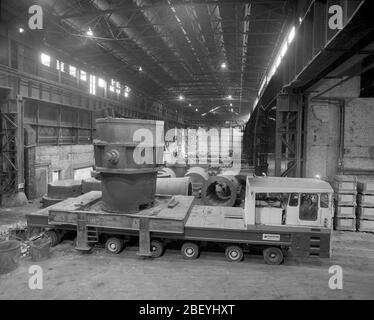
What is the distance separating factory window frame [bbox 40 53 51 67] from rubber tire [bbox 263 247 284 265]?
A: 15.6 metres

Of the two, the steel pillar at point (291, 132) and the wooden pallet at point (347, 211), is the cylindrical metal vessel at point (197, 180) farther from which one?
the wooden pallet at point (347, 211)

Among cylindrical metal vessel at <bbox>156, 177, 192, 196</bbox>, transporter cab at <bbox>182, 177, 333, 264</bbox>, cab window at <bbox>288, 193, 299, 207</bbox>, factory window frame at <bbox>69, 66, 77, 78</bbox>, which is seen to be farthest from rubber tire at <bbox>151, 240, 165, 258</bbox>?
factory window frame at <bbox>69, 66, 77, 78</bbox>

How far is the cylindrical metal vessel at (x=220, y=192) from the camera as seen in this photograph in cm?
1187

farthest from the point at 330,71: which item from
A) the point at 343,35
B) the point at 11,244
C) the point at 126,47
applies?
the point at 126,47

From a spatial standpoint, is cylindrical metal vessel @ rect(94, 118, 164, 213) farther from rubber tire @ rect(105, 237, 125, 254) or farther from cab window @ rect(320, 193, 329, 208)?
cab window @ rect(320, 193, 329, 208)

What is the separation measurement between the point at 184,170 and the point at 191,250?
10.2 m

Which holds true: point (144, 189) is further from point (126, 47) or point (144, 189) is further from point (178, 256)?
point (126, 47)

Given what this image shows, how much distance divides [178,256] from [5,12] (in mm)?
12956

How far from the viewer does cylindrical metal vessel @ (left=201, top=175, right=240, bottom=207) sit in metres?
11.9

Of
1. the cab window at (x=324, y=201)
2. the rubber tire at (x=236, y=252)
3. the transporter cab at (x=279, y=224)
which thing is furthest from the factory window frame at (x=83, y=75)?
the cab window at (x=324, y=201)

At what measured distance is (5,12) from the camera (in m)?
12.4

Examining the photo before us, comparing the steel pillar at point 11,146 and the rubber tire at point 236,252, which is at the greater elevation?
the steel pillar at point 11,146

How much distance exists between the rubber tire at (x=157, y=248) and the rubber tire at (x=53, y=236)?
2.94m
